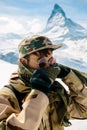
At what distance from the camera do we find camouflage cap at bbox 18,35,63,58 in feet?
13.0

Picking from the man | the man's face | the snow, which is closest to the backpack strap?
the man

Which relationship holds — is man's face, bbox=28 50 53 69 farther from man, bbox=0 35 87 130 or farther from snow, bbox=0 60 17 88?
snow, bbox=0 60 17 88

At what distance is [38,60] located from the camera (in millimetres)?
3910

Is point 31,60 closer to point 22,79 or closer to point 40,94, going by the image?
point 22,79

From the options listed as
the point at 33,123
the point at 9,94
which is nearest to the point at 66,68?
the point at 9,94

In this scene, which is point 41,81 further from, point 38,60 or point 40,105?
point 38,60

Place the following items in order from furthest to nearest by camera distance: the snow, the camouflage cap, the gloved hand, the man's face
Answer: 1. the snow
2. the camouflage cap
3. the man's face
4. the gloved hand

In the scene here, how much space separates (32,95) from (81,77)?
1073 mm

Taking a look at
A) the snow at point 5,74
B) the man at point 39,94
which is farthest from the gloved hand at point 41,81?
the snow at point 5,74

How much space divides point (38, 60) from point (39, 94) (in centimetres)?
63

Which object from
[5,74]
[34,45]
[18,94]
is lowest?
Answer: [5,74]

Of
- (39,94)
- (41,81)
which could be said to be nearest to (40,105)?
(39,94)

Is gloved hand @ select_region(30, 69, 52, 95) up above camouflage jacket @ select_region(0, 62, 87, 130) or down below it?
above

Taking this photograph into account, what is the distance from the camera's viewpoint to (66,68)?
4.27 m
